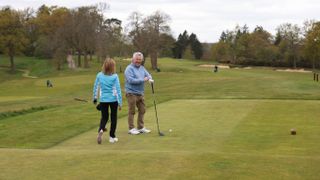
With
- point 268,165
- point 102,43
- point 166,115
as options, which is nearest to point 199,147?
point 268,165

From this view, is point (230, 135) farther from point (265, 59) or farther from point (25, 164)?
point (265, 59)

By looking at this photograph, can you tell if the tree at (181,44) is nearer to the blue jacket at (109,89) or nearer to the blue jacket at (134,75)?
the blue jacket at (134,75)

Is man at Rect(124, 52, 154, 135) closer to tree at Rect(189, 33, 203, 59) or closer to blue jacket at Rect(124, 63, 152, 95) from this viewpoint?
blue jacket at Rect(124, 63, 152, 95)

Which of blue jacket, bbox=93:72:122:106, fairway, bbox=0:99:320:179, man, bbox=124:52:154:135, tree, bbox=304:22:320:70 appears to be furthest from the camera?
tree, bbox=304:22:320:70

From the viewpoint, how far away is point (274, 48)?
96.7 m

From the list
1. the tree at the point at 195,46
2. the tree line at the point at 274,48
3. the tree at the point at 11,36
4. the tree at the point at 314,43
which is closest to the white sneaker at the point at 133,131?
the tree at the point at 314,43

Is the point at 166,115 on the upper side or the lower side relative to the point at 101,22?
lower

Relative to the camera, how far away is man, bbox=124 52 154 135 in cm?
1133

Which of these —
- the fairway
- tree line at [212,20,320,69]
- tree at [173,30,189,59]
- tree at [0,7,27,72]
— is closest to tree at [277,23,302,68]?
tree line at [212,20,320,69]

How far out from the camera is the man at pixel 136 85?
A: 1133 cm

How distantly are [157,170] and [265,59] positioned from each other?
306ft

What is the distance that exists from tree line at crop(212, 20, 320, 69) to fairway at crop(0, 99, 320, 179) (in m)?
70.1

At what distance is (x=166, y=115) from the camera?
14641 mm

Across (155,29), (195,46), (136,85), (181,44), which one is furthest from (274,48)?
(136,85)
